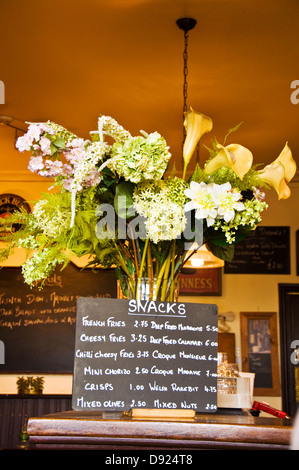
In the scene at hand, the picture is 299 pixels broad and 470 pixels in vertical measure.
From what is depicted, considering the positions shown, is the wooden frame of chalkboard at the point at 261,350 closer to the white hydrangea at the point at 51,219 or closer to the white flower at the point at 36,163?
the white hydrangea at the point at 51,219

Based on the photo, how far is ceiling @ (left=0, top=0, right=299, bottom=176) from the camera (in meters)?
2.67

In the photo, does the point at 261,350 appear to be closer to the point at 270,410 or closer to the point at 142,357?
the point at 270,410

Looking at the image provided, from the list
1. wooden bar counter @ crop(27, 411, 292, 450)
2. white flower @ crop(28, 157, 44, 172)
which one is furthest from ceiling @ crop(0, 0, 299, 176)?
wooden bar counter @ crop(27, 411, 292, 450)

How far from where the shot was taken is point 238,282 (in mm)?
5188

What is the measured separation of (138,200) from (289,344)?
13.5ft

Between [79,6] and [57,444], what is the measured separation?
216cm

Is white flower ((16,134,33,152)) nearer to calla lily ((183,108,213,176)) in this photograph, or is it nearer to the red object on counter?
calla lily ((183,108,213,176))

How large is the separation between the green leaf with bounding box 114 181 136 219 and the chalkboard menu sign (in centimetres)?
22

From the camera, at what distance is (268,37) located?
2.86m

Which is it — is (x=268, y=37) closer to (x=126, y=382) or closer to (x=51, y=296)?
(x=126, y=382)

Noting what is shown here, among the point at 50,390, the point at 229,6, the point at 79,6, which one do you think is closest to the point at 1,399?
the point at 50,390

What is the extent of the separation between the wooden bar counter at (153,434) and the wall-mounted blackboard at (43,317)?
393 centimetres

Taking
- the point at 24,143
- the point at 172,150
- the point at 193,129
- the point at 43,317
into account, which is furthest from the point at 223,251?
the point at 43,317
